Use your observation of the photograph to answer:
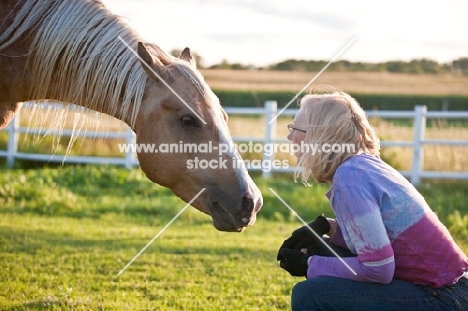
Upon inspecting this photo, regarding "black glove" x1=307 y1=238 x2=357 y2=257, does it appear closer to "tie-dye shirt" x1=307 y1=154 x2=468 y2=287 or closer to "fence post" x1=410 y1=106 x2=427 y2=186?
"tie-dye shirt" x1=307 y1=154 x2=468 y2=287

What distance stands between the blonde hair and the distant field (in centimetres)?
2860

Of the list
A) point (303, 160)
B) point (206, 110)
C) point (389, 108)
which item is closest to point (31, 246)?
point (206, 110)

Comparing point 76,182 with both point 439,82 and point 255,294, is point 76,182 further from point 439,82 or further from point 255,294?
point 439,82

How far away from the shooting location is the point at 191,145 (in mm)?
3529

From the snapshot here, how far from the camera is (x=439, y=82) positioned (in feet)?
132

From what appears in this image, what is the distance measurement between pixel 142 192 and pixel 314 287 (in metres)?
6.95

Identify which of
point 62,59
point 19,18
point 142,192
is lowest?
point 142,192

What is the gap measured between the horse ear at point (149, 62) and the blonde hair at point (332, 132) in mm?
1031

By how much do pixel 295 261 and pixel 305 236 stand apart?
239 millimetres

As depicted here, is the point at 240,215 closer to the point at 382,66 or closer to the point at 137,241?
the point at 137,241

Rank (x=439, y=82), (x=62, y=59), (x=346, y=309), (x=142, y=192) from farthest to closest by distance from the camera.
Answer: (x=439, y=82) < (x=142, y=192) < (x=62, y=59) < (x=346, y=309)

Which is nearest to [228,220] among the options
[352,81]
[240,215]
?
[240,215]

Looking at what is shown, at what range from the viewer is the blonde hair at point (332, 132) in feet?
9.57

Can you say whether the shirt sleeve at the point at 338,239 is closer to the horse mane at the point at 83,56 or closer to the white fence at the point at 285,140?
the horse mane at the point at 83,56
